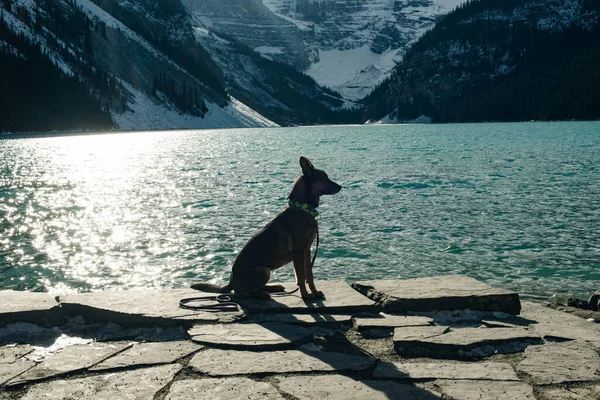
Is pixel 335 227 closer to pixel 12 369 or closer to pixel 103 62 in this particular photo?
pixel 12 369

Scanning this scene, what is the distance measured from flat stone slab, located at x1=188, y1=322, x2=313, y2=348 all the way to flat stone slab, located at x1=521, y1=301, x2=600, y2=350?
2.83 metres

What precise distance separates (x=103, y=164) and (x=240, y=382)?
4571cm

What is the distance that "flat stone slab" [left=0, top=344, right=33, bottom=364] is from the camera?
6238mm

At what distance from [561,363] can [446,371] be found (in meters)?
1.18

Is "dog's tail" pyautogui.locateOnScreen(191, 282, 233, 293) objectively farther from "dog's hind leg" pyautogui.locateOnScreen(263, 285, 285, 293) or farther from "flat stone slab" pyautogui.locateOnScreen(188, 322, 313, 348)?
"flat stone slab" pyautogui.locateOnScreen(188, 322, 313, 348)

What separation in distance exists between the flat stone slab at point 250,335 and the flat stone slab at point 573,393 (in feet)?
8.59

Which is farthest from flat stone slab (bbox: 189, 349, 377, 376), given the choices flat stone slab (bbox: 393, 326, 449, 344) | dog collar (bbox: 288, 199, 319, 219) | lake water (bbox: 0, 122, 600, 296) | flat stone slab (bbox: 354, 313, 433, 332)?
lake water (bbox: 0, 122, 600, 296)

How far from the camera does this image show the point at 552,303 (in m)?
9.69

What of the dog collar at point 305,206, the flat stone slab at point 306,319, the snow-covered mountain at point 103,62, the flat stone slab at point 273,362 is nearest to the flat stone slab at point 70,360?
the flat stone slab at point 273,362

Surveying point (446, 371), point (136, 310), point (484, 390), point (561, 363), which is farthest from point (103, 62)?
point (484, 390)

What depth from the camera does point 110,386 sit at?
17.9ft

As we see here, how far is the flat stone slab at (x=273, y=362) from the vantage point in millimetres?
5836

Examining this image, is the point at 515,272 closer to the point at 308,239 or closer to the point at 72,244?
the point at 308,239

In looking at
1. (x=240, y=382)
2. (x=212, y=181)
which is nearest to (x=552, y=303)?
(x=240, y=382)
